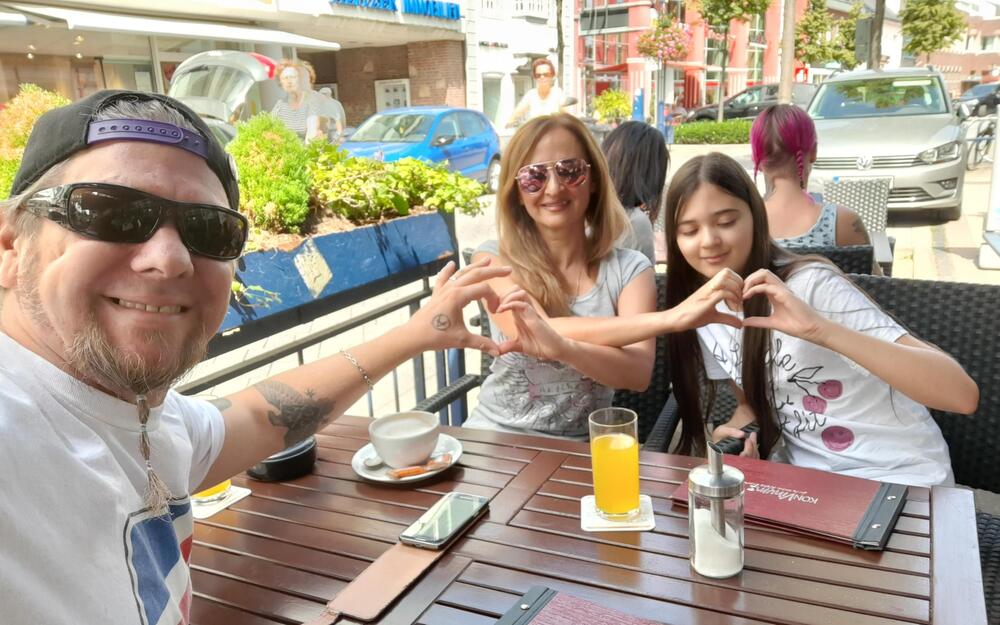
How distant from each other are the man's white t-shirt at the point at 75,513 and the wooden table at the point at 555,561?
236 mm

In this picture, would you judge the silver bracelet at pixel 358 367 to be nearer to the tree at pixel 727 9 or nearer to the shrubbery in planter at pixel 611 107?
the tree at pixel 727 9

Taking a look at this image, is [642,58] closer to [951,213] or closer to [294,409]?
[951,213]

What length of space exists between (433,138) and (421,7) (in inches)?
346

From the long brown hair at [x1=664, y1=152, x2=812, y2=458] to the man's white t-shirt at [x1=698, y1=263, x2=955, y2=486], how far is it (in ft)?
0.14

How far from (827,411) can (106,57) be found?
42.0 ft

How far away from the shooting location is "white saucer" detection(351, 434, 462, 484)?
149 cm

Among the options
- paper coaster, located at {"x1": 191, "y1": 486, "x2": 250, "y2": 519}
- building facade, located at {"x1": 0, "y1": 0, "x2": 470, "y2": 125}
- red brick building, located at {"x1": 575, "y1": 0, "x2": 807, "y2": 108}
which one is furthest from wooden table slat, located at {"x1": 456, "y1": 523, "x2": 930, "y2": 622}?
red brick building, located at {"x1": 575, "y1": 0, "x2": 807, "y2": 108}

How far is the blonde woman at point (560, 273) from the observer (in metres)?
2.07

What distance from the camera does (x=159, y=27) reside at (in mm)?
10969

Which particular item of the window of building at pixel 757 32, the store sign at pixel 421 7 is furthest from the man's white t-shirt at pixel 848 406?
the window of building at pixel 757 32

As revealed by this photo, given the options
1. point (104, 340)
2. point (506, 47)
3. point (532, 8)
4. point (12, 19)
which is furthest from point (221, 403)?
point (532, 8)

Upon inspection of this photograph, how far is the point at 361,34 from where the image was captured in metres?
17.1

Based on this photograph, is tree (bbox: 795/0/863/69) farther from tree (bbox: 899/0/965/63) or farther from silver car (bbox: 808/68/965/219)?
silver car (bbox: 808/68/965/219)

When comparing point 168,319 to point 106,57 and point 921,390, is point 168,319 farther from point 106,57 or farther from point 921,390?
point 106,57
